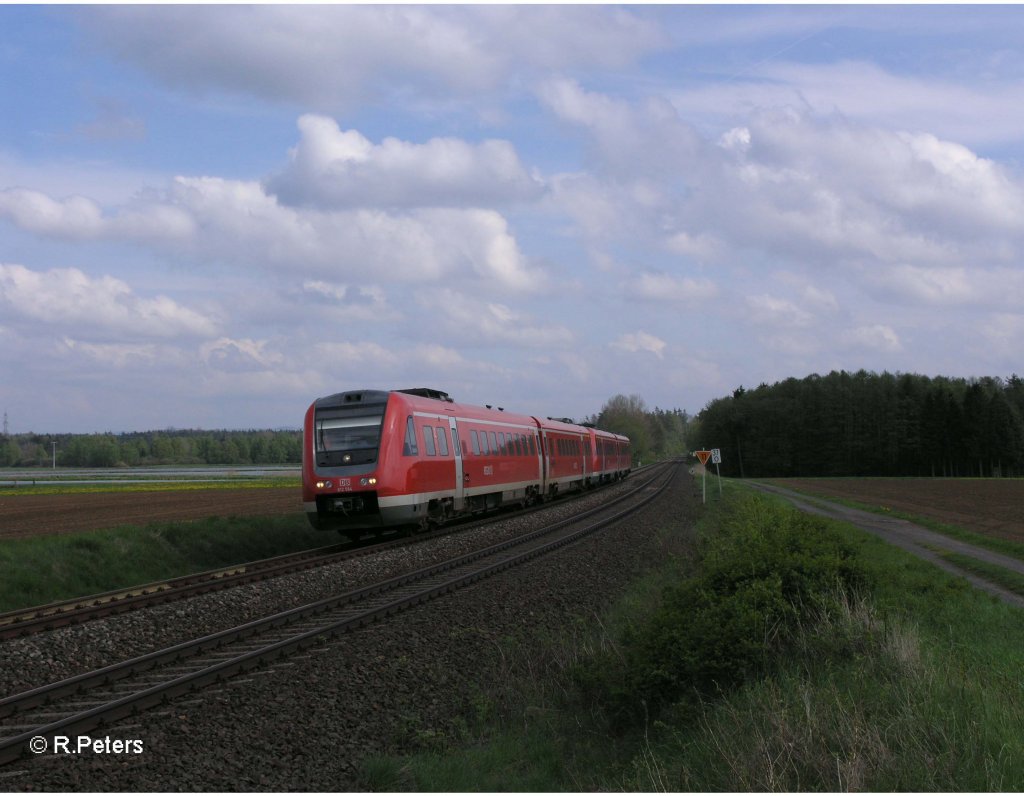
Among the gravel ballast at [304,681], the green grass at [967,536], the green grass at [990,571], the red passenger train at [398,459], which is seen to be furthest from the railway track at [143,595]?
the green grass at [967,536]

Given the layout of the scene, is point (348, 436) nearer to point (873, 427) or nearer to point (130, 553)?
point (130, 553)

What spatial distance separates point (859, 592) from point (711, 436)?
411 feet

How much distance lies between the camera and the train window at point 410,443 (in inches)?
794

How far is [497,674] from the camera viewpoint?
9.45 meters

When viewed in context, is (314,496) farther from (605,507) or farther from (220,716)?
(605,507)

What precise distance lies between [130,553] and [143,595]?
5706 mm

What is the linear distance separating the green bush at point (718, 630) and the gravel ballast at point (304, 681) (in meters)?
1.43

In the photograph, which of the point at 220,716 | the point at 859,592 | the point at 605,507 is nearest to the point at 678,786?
the point at 220,716

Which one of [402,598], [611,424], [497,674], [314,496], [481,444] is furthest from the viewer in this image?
[611,424]

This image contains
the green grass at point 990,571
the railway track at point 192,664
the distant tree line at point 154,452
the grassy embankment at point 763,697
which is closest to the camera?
the grassy embankment at point 763,697

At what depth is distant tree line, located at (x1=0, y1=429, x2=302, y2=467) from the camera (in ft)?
505

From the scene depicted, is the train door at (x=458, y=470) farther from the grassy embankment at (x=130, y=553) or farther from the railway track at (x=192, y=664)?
the railway track at (x=192, y=664)

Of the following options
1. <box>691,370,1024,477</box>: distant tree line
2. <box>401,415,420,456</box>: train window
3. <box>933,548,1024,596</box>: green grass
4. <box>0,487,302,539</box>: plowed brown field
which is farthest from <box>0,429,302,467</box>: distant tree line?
<box>933,548,1024,596</box>: green grass

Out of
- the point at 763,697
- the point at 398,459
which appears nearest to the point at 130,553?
the point at 398,459
